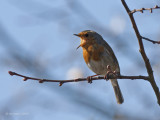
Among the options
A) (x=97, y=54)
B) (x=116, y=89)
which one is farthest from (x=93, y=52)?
(x=116, y=89)

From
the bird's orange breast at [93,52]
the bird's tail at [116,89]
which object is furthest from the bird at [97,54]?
the bird's tail at [116,89]

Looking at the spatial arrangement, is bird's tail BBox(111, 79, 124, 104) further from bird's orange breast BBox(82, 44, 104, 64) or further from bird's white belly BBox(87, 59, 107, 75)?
bird's orange breast BBox(82, 44, 104, 64)

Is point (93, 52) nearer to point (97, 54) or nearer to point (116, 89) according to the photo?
point (97, 54)

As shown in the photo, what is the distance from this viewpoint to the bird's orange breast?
16.5 feet

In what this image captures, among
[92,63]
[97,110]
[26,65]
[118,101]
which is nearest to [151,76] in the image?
[97,110]

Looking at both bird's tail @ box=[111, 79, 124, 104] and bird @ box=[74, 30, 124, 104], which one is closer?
bird @ box=[74, 30, 124, 104]

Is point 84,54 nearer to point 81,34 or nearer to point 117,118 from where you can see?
point 81,34

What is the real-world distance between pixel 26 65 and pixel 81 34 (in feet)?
6.97

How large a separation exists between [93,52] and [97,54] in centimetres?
9

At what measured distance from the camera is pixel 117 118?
11.5ft

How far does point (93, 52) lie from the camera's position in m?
5.07

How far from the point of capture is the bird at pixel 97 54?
503 cm

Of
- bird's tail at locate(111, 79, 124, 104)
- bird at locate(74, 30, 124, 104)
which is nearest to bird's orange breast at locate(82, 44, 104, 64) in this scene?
bird at locate(74, 30, 124, 104)

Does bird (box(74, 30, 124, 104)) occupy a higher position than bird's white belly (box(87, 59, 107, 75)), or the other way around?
bird (box(74, 30, 124, 104))
